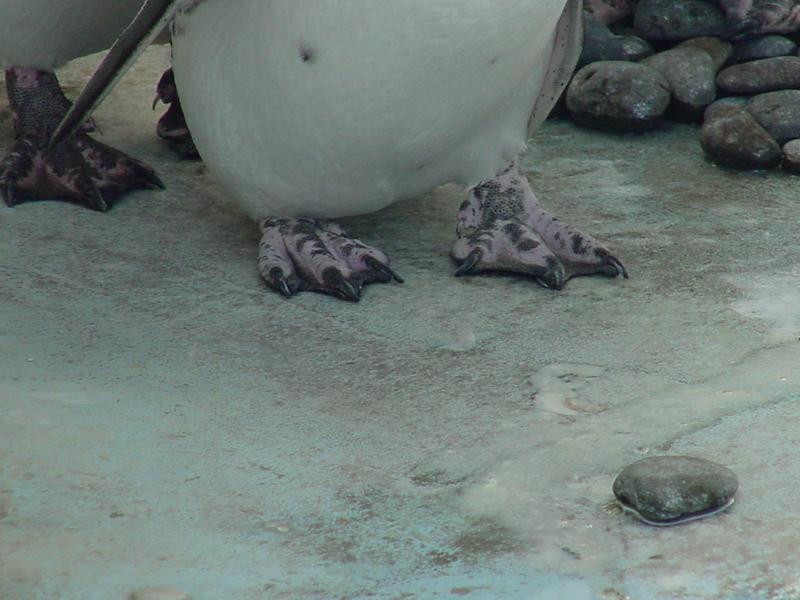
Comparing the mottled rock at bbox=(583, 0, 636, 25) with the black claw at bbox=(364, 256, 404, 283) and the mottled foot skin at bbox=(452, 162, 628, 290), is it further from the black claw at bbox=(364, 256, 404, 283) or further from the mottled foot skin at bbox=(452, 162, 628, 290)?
the black claw at bbox=(364, 256, 404, 283)

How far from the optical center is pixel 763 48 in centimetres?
395

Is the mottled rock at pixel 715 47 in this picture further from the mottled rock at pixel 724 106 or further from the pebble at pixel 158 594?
the pebble at pixel 158 594

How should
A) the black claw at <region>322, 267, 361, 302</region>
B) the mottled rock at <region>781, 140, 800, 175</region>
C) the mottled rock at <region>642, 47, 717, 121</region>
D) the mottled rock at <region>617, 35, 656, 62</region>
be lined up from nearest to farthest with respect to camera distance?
the black claw at <region>322, 267, 361, 302</region> < the mottled rock at <region>781, 140, 800, 175</region> < the mottled rock at <region>642, 47, 717, 121</region> < the mottled rock at <region>617, 35, 656, 62</region>

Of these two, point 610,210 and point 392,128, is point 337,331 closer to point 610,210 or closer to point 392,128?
point 392,128

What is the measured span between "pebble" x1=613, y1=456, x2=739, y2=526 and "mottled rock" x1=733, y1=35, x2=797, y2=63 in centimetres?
225

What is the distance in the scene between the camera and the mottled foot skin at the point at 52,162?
3.22 meters

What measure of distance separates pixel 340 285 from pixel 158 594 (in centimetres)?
108

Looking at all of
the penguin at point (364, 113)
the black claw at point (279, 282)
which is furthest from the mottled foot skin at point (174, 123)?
the black claw at point (279, 282)

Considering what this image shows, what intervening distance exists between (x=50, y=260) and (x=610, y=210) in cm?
125

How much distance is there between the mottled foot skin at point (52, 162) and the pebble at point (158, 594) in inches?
62.9

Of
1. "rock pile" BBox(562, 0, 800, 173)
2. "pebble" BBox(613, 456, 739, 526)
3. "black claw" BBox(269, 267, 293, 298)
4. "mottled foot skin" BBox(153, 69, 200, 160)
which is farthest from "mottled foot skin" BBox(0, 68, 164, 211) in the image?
"pebble" BBox(613, 456, 739, 526)

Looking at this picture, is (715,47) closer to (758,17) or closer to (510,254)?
(758,17)

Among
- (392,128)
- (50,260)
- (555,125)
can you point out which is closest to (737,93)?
(555,125)

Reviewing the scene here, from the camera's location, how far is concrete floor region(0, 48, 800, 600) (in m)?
1.81
